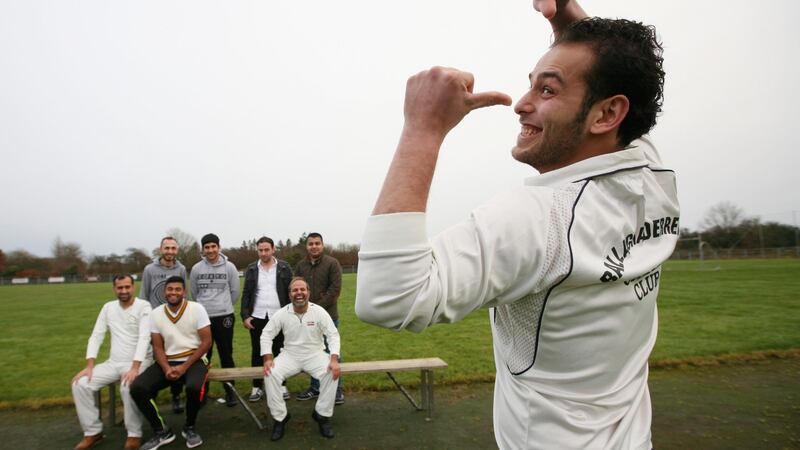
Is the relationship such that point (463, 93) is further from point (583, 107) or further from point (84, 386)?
point (84, 386)

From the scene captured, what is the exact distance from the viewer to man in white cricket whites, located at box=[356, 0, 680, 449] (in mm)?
844

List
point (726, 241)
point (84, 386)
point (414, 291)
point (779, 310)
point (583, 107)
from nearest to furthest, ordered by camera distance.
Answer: point (414, 291) < point (583, 107) < point (84, 386) < point (779, 310) < point (726, 241)

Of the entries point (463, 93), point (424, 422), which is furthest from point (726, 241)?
point (463, 93)

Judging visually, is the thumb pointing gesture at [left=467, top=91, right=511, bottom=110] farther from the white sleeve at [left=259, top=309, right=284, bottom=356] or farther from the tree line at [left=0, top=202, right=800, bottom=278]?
the tree line at [left=0, top=202, right=800, bottom=278]

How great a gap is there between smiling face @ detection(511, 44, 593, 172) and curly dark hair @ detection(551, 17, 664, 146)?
0.03m

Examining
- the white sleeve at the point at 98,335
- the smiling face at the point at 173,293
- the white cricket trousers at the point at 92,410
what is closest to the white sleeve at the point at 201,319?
the smiling face at the point at 173,293

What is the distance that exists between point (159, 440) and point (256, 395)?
1.71 m

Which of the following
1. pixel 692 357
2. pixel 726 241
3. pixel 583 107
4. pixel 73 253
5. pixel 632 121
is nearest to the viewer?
pixel 583 107

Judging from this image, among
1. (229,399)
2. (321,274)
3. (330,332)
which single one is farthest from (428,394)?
(229,399)

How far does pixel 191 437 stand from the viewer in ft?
17.4

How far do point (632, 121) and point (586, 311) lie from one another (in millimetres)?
594

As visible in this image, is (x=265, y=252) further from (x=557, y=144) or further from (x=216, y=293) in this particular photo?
(x=557, y=144)

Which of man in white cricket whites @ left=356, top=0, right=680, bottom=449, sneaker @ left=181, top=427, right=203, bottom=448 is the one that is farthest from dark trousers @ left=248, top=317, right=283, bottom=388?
man in white cricket whites @ left=356, top=0, right=680, bottom=449

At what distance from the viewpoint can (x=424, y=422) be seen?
5797 millimetres
